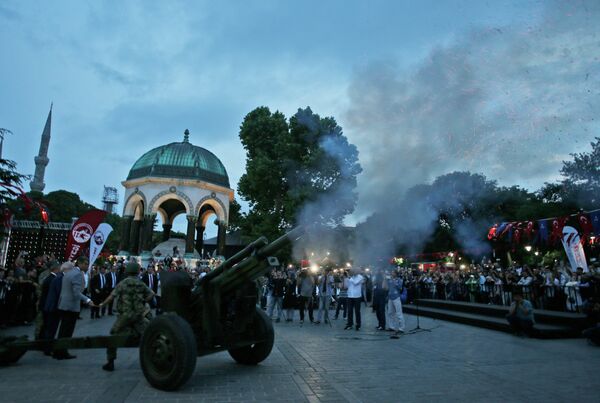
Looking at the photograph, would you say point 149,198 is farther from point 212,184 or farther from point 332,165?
point 332,165

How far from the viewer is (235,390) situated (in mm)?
5230

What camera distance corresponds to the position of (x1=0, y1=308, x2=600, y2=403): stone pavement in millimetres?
5012

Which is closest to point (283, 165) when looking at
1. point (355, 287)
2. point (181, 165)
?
point (181, 165)

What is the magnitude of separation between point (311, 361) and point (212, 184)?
27587mm

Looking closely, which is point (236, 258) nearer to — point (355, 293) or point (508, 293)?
point (355, 293)

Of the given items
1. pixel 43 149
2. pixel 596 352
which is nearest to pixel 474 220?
pixel 596 352

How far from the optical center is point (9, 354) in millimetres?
6445

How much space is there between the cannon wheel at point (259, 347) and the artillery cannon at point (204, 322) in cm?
2

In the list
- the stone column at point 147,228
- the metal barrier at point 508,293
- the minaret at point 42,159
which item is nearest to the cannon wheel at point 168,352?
the metal barrier at point 508,293

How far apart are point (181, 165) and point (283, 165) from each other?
8995 millimetres

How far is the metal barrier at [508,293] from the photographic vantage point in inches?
468

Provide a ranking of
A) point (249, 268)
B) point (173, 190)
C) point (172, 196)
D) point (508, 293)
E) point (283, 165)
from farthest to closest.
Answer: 1. point (172, 196)
2. point (173, 190)
3. point (283, 165)
4. point (508, 293)
5. point (249, 268)

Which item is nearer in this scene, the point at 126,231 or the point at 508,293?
the point at 508,293

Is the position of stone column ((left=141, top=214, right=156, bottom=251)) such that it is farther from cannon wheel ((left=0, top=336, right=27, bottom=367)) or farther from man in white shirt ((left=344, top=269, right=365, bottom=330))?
cannon wheel ((left=0, top=336, right=27, bottom=367))
